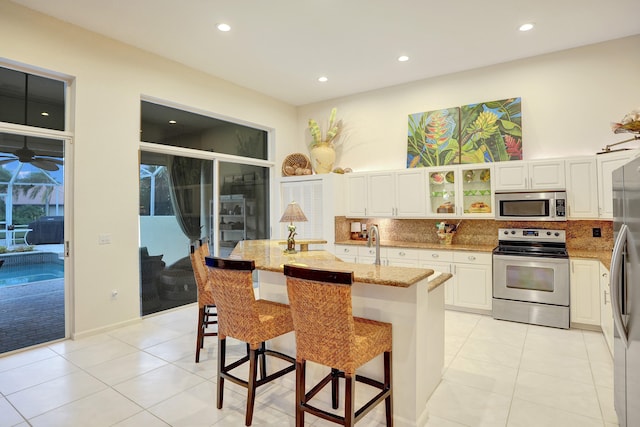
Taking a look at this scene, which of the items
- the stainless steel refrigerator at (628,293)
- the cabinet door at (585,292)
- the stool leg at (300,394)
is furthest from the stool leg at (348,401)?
the cabinet door at (585,292)

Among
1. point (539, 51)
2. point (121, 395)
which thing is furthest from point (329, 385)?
point (539, 51)

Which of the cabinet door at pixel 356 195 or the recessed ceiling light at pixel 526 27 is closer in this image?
the recessed ceiling light at pixel 526 27

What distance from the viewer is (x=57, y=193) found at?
12.7ft

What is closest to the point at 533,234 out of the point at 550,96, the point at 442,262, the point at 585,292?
the point at 585,292

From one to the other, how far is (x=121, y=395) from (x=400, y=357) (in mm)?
2164

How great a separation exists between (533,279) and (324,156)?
3676 mm

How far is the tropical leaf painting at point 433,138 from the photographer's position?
5.35 metres

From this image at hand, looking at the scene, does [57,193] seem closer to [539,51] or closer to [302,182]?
[302,182]

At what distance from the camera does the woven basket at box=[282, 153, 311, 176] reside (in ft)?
21.1

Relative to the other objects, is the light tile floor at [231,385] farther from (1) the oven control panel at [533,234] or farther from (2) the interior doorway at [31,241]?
(1) the oven control panel at [533,234]

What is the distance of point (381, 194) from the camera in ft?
18.7

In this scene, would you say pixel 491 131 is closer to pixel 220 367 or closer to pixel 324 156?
pixel 324 156

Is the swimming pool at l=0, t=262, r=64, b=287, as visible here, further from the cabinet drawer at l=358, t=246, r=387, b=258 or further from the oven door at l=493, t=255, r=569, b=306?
the oven door at l=493, t=255, r=569, b=306

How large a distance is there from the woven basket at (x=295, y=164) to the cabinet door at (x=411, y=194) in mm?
1742
